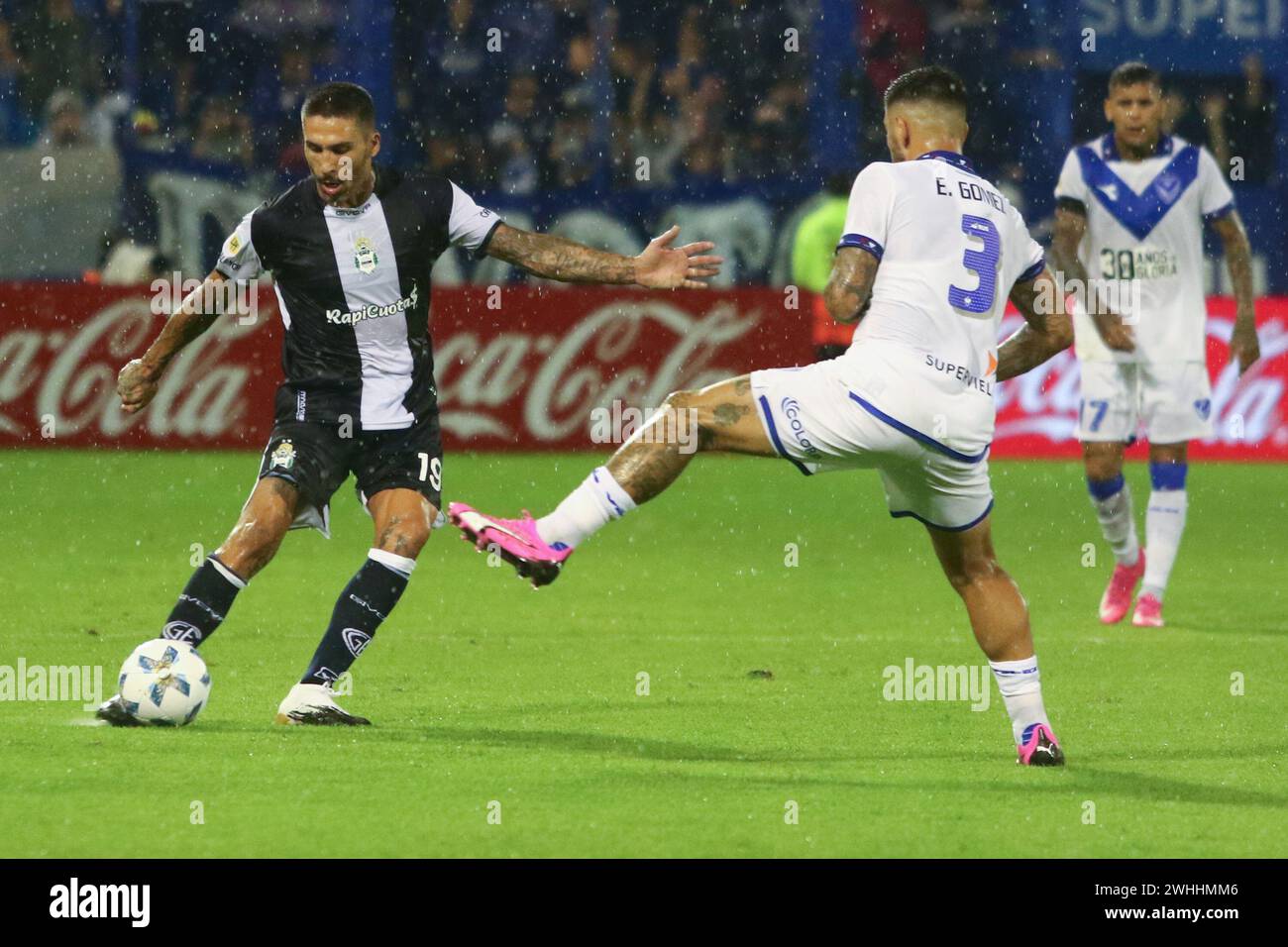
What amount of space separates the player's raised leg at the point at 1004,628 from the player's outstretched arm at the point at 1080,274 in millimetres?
3876

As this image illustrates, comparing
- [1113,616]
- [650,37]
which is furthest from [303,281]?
[650,37]

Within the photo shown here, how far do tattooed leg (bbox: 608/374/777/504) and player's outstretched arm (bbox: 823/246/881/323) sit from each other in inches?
13.1

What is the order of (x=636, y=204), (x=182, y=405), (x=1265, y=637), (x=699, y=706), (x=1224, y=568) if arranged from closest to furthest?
(x=699, y=706) → (x=1265, y=637) → (x=1224, y=568) → (x=182, y=405) → (x=636, y=204)

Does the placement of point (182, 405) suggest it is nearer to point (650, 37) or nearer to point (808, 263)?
point (808, 263)

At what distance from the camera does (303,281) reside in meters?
6.79

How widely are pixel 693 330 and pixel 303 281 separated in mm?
9893

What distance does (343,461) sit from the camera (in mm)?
6797

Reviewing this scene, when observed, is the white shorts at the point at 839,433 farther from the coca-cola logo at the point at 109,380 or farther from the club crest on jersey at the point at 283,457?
the coca-cola logo at the point at 109,380

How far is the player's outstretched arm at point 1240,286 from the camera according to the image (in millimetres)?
9734

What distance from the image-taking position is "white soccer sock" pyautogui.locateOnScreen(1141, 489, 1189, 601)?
9641mm

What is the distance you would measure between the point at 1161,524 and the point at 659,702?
332 centimetres

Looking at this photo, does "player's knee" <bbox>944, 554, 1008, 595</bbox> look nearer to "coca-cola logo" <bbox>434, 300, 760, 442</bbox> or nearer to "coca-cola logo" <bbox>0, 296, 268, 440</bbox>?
"coca-cola logo" <bbox>434, 300, 760, 442</bbox>

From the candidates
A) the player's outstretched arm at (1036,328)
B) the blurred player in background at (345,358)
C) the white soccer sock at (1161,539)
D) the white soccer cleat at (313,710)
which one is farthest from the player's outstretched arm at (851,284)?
the white soccer sock at (1161,539)

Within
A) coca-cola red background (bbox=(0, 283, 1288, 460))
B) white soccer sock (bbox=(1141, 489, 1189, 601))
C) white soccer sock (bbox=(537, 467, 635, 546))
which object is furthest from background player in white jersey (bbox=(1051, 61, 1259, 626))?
coca-cola red background (bbox=(0, 283, 1288, 460))
